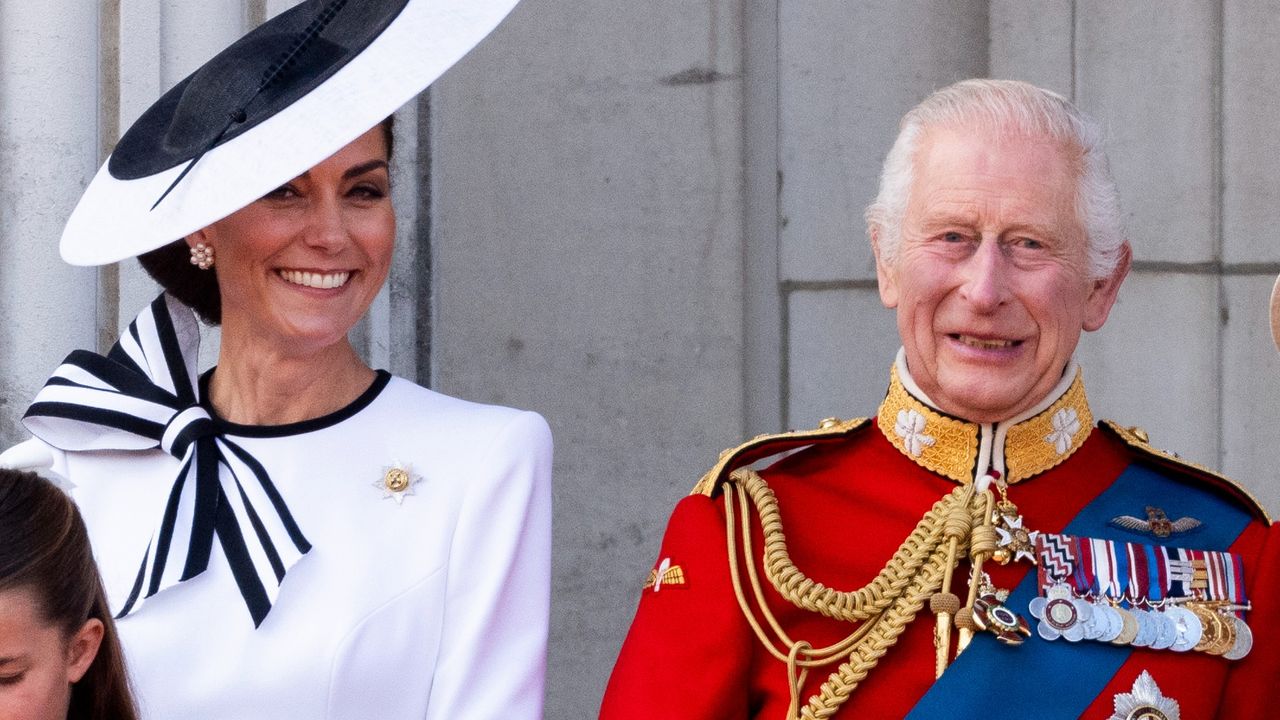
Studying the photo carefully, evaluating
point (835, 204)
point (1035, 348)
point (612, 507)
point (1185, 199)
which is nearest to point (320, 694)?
point (1035, 348)

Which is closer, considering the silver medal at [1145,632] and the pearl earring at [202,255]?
the silver medal at [1145,632]

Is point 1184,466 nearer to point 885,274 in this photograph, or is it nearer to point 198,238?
point 885,274

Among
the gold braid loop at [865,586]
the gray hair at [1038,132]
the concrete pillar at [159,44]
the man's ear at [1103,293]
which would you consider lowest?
the gold braid loop at [865,586]

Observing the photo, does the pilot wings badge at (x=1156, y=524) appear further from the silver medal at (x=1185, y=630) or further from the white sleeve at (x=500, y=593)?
the white sleeve at (x=500, y=593)

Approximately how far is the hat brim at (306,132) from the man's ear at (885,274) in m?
0.56

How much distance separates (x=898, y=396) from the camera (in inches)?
100.0

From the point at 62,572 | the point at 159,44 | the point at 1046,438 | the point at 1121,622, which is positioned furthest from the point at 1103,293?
the point at 159,44

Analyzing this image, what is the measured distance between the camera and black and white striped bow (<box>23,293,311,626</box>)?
8.41 ft

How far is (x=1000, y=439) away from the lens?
2.48 metres

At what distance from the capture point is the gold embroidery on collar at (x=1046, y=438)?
97.7 inches

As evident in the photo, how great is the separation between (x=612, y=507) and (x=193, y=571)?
4.52 ft

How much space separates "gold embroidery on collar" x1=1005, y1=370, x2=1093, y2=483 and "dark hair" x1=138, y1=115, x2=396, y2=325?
3.24ft

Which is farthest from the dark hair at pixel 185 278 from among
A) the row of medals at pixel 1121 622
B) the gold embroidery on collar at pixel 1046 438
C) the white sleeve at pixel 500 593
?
the row of medals at pixel 1121 622

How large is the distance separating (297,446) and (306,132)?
48cm
